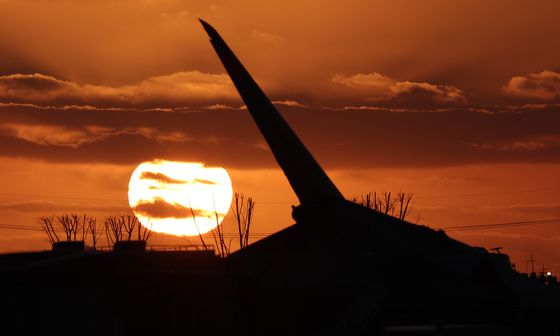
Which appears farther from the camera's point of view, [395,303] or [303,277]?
[303,277]

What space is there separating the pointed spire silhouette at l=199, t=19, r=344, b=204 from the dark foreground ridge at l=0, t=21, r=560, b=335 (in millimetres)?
65

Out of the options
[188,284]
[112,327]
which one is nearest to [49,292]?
[112,327]

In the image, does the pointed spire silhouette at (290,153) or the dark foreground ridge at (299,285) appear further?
the pointed spire silhouette at (290,153)

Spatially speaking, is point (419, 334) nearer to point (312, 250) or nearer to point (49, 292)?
point (312, 250)

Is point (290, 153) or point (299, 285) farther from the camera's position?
point (290, 153)

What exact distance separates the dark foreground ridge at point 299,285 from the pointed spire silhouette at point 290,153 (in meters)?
0.07

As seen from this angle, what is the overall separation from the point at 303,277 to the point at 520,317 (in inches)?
454

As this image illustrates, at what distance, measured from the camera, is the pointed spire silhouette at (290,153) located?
158ft

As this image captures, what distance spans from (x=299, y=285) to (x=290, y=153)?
311 inches

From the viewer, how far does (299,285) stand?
4550cm

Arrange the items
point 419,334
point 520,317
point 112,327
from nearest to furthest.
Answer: point 419,334 → point 520,317 → point 112,327

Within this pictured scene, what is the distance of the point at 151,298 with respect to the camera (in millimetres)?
45750

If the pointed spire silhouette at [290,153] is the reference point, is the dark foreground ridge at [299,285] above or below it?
below

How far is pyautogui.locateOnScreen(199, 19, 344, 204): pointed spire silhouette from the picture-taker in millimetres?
48250
